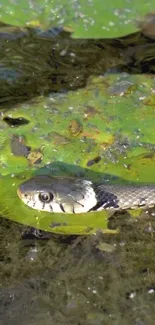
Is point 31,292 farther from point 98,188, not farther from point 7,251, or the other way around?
point 98,188

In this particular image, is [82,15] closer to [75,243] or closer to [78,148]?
[78,148]

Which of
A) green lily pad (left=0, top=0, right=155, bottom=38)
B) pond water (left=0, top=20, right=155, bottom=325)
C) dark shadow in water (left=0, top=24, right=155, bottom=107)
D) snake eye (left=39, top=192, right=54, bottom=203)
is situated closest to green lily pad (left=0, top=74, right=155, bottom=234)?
pond water (left=0, top=20, right=155, bottom=325)

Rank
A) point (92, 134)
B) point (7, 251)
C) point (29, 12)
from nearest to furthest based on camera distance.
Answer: point (7, 251)
point (92, 134)
point (29, 12)

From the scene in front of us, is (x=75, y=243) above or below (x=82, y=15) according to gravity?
below

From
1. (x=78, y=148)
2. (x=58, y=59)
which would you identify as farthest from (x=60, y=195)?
(x=58, y=59)

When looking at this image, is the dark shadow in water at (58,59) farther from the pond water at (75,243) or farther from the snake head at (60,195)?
the snake head at (60,195)

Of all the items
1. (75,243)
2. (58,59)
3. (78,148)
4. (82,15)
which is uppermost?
(82,15)

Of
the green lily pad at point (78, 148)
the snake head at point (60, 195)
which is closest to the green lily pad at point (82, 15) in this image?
the green lily pad at point (78, 148)

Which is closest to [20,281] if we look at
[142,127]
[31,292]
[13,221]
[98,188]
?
[31,292]
